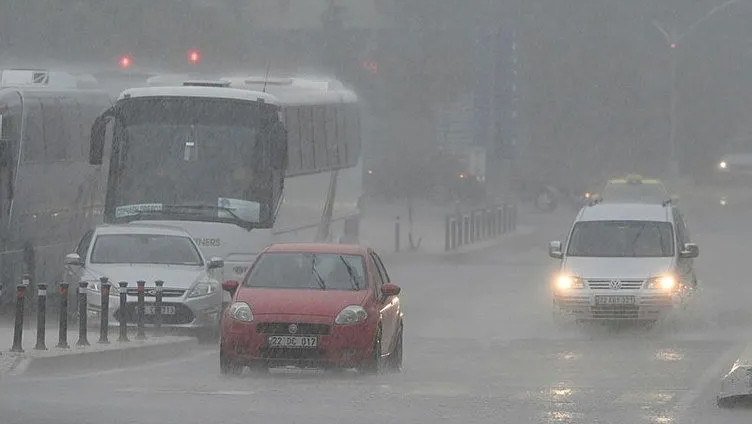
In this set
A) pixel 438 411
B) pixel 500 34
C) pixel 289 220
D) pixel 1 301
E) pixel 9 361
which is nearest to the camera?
pixel 438 411

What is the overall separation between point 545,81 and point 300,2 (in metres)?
12.1

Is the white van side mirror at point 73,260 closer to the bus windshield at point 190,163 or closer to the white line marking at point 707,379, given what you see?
the bus windshield at point 190,163

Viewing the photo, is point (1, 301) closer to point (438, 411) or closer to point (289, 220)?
point (289, 220)

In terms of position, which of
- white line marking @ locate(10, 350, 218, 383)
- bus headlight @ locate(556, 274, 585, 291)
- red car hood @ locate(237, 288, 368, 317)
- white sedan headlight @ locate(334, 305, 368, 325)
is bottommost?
white line marking @ locate(10, 350, 218, 383)

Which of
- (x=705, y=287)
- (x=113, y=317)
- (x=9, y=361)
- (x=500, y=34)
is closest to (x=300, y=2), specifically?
(x=500, y=34)

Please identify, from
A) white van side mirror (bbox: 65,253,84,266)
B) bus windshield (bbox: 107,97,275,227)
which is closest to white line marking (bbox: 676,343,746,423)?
bus windshield (bbox: 107,97,275,227)

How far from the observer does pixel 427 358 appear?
21.6 metres

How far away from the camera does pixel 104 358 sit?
19469mm

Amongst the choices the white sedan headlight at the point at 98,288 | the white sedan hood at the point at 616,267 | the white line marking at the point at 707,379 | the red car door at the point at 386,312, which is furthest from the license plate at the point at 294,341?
the white sedan hood at the point at 616,267

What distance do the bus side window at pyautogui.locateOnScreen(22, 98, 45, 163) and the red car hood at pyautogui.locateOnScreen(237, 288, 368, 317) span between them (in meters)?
9.15

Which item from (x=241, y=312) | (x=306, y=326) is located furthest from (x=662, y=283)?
(x=241, y=312)

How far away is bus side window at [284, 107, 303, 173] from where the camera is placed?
96.7 ft

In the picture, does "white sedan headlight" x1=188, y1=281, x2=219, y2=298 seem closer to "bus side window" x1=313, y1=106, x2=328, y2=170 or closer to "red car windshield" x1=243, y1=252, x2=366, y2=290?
"red car windshield" x1=243, y1=252, x2=366, y2=290

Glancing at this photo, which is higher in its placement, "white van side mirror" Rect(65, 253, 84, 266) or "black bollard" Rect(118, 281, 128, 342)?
"white van side mirror" Rect(65, 253, 84, 266)
